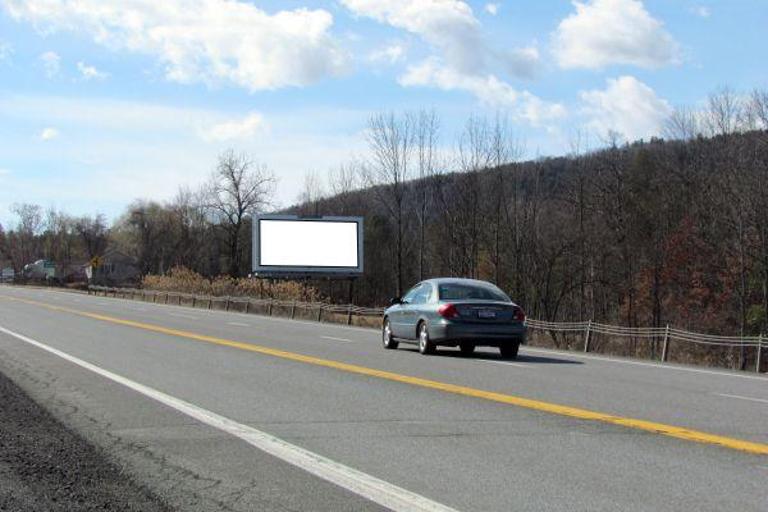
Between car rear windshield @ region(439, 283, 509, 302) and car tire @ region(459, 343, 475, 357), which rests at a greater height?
car rear windshield @ region(439, 283, 509, 302)

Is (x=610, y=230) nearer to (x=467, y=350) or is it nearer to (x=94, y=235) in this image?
(x=467, y=350)

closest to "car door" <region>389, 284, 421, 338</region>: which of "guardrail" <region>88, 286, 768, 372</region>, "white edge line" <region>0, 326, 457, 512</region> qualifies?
"guardrail" <region>88, 286, 768, 372</region>

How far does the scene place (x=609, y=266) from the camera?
164ft

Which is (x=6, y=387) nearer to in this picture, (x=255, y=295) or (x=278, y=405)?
(x=278, y=405)

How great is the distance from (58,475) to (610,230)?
46.7 meters

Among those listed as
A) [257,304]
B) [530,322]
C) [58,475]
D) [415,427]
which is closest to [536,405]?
[415,427]

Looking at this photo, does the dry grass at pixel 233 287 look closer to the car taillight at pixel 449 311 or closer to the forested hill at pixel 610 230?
the forested hill at pixel 610 230

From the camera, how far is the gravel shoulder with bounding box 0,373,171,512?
227 inches

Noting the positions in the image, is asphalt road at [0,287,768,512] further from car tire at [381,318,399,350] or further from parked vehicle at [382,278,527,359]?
car tire at [381,318,399,350]

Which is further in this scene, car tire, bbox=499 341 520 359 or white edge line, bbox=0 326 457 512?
car tire, bbox=499 341 520 359

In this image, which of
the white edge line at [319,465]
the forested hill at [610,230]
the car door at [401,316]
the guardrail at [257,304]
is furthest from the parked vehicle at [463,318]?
the forested hill at [610,230]

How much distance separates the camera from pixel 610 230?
5012 centimetres

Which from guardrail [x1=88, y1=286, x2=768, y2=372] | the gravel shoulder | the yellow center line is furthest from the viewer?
guardrail [x1=88, y1=286, x2=768, y2=372]

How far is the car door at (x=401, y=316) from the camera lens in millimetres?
18625
